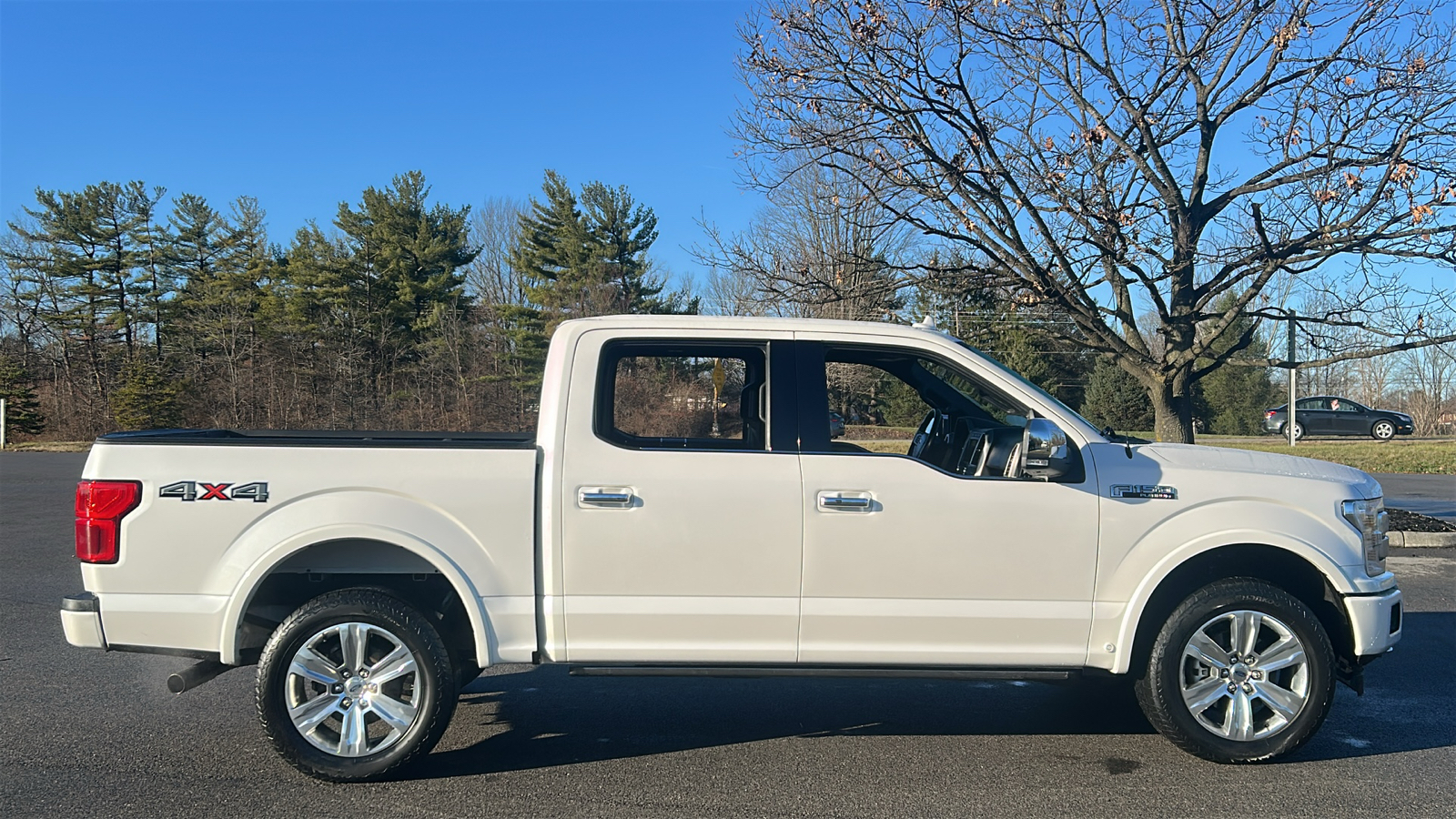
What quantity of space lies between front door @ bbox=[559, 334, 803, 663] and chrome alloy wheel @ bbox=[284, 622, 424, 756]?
2.54 feet

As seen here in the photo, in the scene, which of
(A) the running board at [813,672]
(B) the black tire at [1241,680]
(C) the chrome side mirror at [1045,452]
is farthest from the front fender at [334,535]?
(B) the black tire at [1241,680]

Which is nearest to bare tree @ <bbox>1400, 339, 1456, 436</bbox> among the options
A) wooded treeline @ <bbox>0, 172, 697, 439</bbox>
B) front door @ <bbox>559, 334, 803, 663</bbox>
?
wooded treeline @ <bbox>0, 172, 697, 439</bbox>

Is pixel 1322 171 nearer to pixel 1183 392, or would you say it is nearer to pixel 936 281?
pixel 1183 392

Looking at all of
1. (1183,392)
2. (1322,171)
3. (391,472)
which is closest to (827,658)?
(391,472)

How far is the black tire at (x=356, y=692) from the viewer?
4.25 meters

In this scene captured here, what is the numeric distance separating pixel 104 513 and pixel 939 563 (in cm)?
366

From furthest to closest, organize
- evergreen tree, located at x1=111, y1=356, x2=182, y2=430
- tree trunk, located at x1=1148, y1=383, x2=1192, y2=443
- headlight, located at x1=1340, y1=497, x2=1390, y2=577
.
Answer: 1. evergreen tree, located at x1=111, y1=356, x2=182, y2=430
2. tree trunk, located at x1=1148, y1=383, x2=1192, y2=443
3. headlight, located at x1=1340, y1=497, x2=1390, y2=577

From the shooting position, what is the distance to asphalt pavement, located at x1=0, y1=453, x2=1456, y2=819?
404 cm

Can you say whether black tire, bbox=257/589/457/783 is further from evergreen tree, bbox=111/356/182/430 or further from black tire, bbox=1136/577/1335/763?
evergreen tree, bbox=111/356/182/430

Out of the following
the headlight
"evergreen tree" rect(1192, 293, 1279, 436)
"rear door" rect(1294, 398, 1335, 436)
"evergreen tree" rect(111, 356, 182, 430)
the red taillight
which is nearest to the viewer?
the red taillight

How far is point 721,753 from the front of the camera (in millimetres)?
4668

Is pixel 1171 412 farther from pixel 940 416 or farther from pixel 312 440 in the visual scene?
pixel 312 440

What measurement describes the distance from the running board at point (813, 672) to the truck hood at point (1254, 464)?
3.73 feet

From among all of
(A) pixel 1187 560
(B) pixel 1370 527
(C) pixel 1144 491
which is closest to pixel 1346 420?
(B) pixel 1370 527
